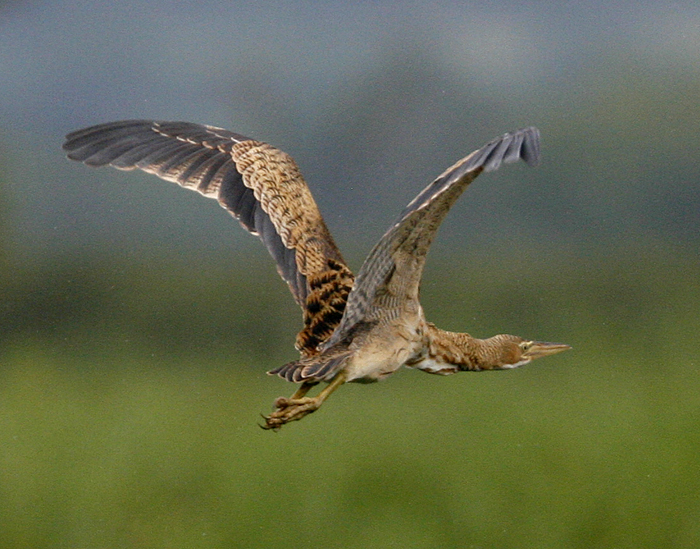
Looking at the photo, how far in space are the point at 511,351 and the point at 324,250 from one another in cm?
74

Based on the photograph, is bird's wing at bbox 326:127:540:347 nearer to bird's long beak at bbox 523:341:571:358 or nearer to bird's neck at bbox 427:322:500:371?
bird's neck at bbox 427:322:500:371

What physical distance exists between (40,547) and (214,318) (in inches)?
108

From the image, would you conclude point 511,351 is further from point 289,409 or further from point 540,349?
point 289,409

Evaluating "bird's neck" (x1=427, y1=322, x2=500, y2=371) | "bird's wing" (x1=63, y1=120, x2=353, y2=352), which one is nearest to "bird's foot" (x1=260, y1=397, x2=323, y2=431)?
"bird's wing" (x1=63, y1=120, x2=353, y2=352)

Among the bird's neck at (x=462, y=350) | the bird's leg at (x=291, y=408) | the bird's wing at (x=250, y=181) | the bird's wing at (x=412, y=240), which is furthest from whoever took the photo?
the bird's wing at (x=250, y=181)

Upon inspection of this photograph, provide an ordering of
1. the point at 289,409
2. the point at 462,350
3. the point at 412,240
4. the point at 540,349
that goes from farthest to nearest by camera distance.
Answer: the point at 540,349 < the point at 462,350 < the point at 289,409 < the point at 412,240

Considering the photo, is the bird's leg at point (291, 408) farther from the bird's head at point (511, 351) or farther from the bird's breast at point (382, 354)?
the bird's head at point (511, 351)

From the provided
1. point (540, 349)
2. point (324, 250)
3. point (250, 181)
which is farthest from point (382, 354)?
point (250, 181)

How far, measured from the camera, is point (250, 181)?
14.8 ft

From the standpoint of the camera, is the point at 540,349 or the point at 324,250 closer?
the point at 324,250

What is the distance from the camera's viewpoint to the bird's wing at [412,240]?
10.2 feet

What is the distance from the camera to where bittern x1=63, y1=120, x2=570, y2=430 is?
351cm

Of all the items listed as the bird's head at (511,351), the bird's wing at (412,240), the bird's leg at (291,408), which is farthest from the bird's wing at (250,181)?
the bird's head at (511,351)

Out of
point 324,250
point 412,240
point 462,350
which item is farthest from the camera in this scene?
point 324,250
